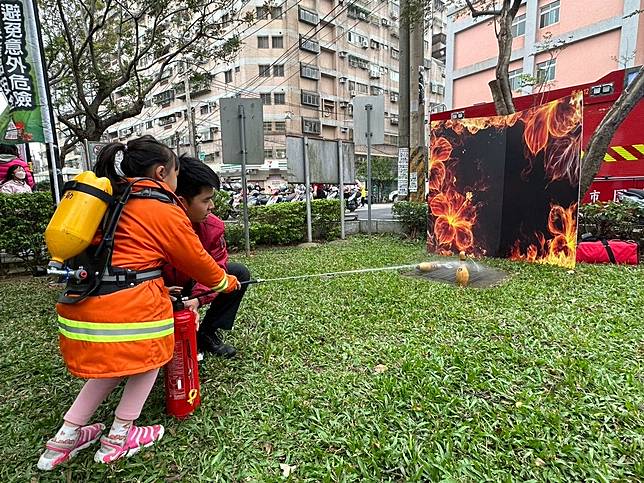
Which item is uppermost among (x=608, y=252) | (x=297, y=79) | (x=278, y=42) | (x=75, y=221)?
(x=278, y=42)

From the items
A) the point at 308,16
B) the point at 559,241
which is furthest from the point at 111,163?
the point at 308,16

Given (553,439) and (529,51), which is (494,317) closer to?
(553,439)

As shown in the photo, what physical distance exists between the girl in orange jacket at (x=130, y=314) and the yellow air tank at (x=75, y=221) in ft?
0.39

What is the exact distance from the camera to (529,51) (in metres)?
19.2

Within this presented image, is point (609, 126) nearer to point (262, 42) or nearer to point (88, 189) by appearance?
point (88, 189)

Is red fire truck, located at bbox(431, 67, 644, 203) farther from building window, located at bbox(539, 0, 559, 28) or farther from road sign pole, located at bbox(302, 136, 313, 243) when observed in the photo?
building window, located at bbox(539, 0, 559, 28)

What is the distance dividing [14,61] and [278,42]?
93.9 ft

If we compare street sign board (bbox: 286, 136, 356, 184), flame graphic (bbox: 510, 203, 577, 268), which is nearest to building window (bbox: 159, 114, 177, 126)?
street sign board (bbox: 286, 136, 356, 184)

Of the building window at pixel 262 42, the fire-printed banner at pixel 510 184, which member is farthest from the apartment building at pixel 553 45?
the building window at pixel 262 42

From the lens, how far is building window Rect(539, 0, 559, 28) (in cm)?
1827

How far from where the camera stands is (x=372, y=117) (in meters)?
7.50

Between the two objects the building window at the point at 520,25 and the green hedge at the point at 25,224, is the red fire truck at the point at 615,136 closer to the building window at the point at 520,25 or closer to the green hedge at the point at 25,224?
the green hedge at the point at 25,224

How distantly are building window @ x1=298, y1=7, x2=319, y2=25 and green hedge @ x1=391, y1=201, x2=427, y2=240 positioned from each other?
27.1 meters

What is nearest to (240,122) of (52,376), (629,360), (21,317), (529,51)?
(21,317)
